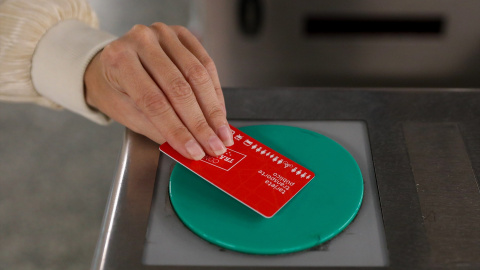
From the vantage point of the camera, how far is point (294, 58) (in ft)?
4.70

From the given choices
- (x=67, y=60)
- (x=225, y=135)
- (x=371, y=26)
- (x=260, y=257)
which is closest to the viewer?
(x=260, y=257)

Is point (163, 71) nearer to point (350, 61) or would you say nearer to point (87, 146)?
point (350, 61)

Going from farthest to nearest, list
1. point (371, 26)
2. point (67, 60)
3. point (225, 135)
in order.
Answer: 1. point (371, 26)
2. point (67, 60)
3. point (225, 135)

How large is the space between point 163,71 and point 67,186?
44.0 inches

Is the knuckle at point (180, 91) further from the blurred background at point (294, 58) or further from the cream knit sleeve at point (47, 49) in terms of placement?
the blurred background at point (294, 58)

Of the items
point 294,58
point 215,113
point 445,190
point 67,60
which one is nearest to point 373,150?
point 445,190

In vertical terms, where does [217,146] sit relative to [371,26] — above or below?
above

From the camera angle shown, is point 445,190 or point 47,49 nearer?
point 445,190

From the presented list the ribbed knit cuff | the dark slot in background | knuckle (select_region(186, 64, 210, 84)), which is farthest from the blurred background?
knuckle (select_region(186, 64, 210, 84))

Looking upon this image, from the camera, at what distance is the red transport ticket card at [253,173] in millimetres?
547

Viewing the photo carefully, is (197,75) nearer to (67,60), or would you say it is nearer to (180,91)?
(180,91)

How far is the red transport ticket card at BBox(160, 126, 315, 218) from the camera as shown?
0.55 metres

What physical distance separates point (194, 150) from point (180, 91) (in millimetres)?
83

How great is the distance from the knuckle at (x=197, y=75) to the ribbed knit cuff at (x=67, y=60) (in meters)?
0.20
